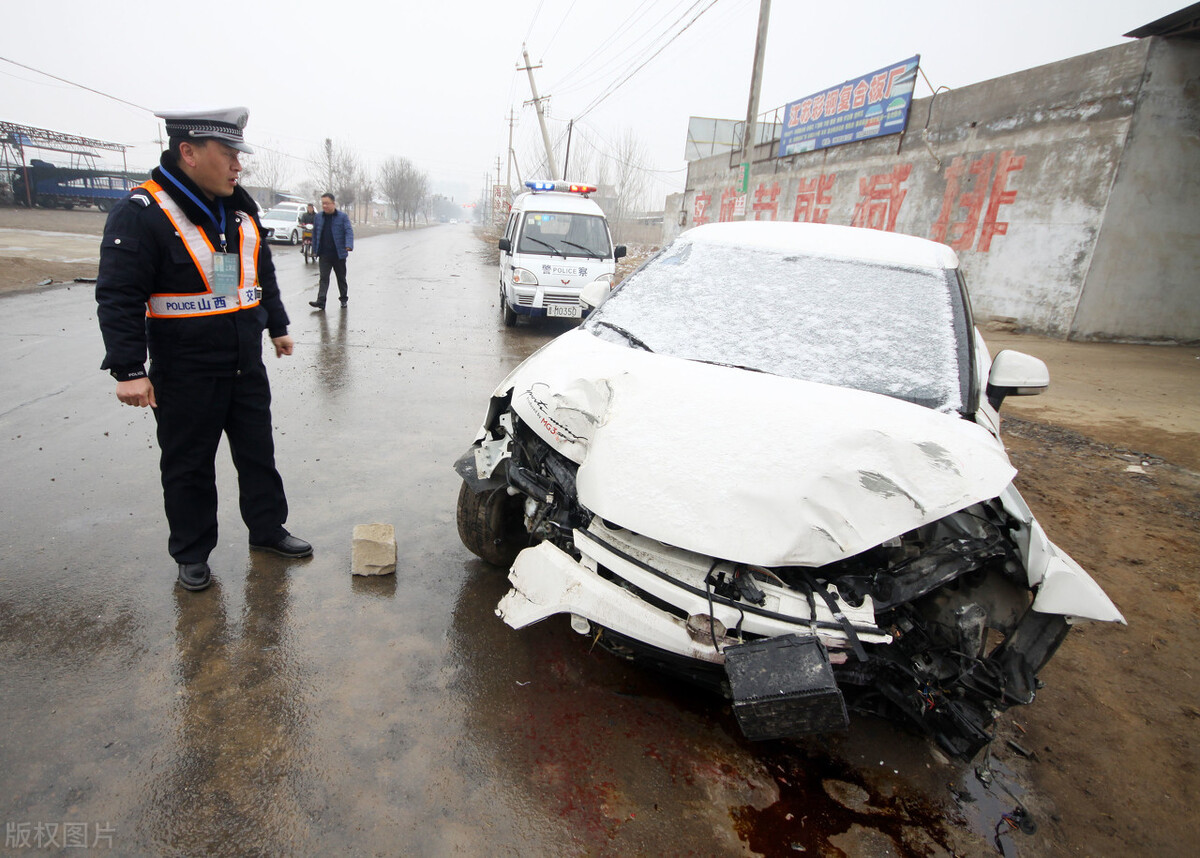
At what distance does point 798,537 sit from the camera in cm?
198

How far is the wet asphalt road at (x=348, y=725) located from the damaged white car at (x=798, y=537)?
0.33 m

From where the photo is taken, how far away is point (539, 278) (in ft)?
30.1

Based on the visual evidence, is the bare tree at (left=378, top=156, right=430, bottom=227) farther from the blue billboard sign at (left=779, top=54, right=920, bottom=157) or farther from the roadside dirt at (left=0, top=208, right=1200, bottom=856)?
the roadside dirt at (left=0, top=208, right=1200, bottom=856)

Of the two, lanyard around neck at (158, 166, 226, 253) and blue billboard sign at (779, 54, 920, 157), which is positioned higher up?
blue billboard sign at (779, 54, 920, 157)

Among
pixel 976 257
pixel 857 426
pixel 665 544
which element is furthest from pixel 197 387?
pixel 976 257

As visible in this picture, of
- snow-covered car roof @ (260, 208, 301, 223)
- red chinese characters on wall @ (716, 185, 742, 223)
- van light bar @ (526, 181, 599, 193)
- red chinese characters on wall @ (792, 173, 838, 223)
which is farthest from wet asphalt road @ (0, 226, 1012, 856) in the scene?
snow-covered car roof @ (260, 208, 301, 223)

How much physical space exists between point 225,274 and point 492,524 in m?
1.62

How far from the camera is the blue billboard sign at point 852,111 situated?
13.9 metres

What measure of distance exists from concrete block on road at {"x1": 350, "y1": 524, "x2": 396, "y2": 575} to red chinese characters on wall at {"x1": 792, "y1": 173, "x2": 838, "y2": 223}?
16.1 metres

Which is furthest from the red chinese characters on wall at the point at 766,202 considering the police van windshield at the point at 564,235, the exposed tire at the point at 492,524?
the exposed tire at the point at 492,524

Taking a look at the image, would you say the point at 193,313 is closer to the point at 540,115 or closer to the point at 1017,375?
the point at 1017,375

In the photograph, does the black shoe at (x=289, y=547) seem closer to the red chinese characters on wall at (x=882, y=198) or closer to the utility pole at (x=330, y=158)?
the red chinese characters on wall at (x=882, y=198)

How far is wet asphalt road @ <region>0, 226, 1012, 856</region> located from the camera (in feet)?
6.12

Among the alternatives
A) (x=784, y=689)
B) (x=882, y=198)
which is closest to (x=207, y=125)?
(x=784, y=689)
